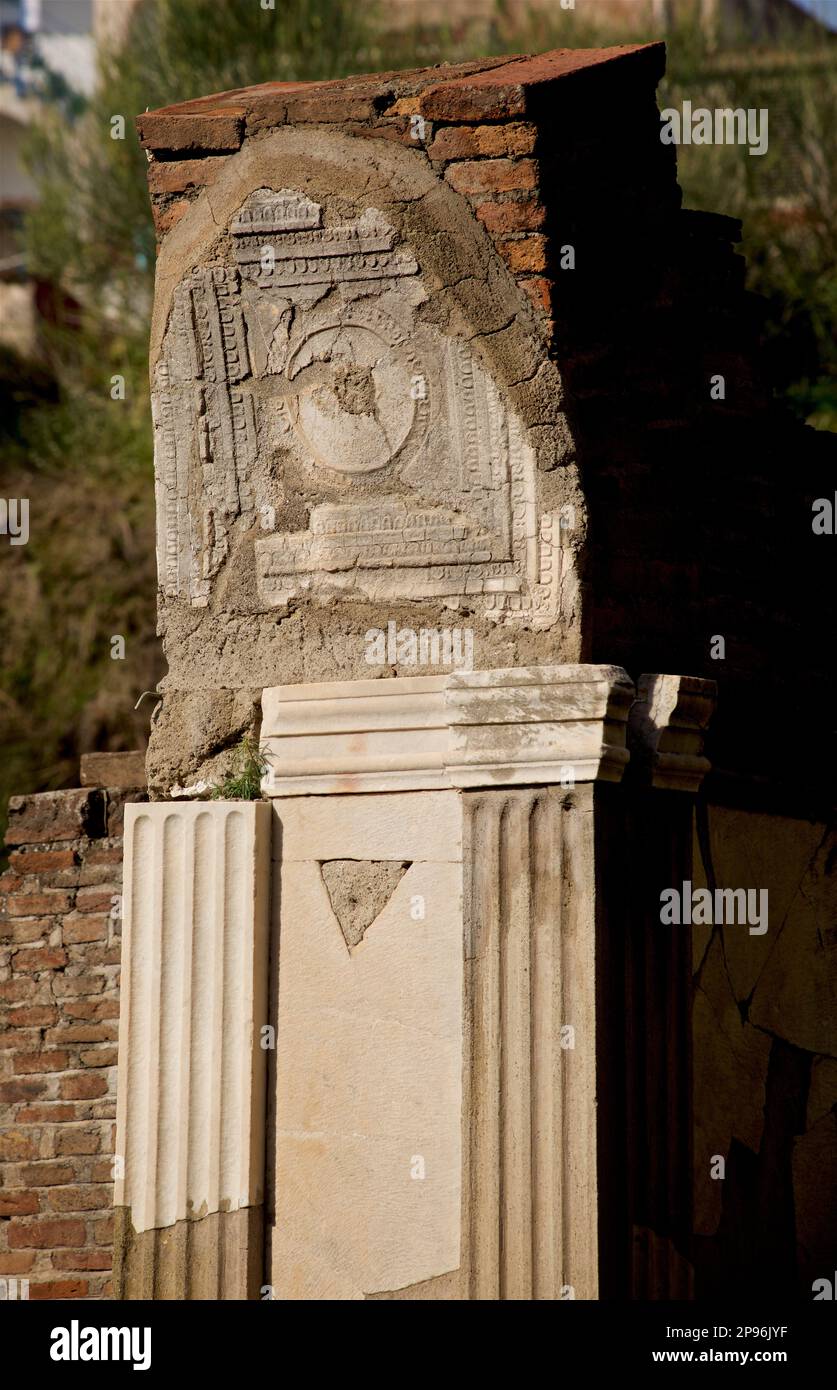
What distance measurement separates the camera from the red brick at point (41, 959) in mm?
5637

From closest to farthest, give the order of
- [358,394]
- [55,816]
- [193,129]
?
[358,394] → [193,129] → [55,816]

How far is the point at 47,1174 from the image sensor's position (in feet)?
18.1

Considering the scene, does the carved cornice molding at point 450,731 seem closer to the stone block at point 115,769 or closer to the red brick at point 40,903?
the stone block at point 115,769

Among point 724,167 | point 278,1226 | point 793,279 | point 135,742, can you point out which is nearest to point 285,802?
point 278,1226

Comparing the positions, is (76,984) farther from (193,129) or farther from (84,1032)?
(193,129)

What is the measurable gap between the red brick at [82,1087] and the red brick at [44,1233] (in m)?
0.36

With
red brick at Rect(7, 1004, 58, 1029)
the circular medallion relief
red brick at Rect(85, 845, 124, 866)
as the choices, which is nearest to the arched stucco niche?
the circular medallion relief

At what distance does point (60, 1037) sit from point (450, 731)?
2082mm

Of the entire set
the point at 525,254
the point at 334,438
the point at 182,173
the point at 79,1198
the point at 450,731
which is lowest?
the point at 79,1198

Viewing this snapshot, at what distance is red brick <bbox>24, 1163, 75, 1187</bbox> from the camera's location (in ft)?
18.0

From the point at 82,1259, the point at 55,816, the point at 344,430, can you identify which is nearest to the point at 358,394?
the point at 344,430

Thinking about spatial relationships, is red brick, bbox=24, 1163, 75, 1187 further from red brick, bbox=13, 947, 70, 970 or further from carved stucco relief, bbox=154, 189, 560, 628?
carved stucco relief, bbox=154, 189, 560, 628

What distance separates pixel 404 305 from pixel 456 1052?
1.69m

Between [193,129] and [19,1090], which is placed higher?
[193,129]
